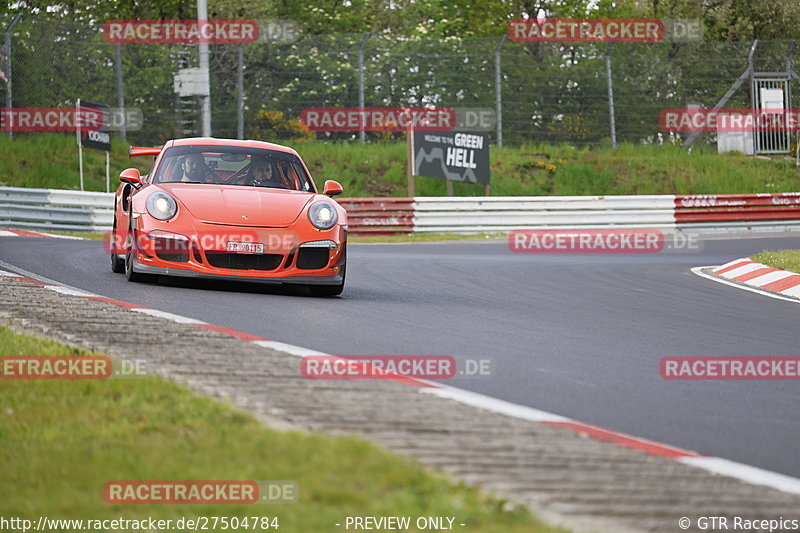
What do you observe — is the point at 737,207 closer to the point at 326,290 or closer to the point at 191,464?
the point at 326,290

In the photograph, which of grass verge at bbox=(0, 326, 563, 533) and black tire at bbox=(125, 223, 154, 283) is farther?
black tire at bbox=(125, 223, 154, 283)

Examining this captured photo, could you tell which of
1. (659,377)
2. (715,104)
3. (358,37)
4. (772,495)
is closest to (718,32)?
(715,104)

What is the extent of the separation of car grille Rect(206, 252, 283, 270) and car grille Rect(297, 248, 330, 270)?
0.62ft

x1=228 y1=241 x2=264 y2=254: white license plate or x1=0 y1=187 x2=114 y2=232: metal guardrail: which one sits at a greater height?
x1=0 y1=187 x2=114 y2=232: metal guardrail

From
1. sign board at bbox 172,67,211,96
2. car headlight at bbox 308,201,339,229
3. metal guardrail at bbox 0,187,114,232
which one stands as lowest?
car headlight at bbox 308,201,339,229

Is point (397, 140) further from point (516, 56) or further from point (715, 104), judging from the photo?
point (715, 104)

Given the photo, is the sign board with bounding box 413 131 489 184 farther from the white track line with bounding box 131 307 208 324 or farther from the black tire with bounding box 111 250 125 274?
the white track line with bounding box 131 307 208 324

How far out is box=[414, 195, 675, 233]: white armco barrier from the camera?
24578mm

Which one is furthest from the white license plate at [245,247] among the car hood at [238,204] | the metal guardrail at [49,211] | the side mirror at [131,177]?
the metal guardrail at [49,211]

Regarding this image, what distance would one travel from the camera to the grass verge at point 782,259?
579 inches

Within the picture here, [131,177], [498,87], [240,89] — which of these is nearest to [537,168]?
[498,87]

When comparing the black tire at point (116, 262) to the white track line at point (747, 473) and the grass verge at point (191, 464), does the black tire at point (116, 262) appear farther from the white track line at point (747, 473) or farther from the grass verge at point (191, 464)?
the white track line at point (747, 473)

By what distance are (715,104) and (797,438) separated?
2597 cm

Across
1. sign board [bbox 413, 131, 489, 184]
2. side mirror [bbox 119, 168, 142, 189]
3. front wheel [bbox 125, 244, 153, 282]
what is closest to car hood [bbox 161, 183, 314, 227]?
side mirror [bbox 119, 168, 142, 189]
